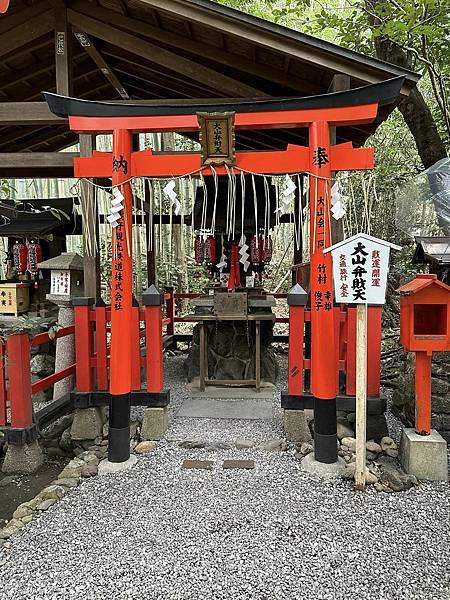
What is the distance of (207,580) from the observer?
2531mm

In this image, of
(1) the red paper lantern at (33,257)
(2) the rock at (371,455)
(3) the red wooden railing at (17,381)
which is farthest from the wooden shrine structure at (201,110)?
(1) the red paper lantern at (33,257)

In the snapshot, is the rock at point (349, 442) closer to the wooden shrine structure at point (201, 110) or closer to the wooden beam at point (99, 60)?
the wooden shrine structure at point (201, 110)

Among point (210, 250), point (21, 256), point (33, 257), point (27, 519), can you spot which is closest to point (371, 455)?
point (27, 519)

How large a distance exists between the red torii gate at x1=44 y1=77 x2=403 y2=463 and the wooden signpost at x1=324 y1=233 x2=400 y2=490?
31 centimetres

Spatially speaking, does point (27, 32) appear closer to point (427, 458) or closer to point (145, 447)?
point (145, 447)

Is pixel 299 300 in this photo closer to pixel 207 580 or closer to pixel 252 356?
pixel 252 356

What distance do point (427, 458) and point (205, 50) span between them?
4613 mm

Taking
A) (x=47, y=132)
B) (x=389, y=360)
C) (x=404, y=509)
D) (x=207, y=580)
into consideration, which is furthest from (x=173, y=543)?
(x=47, y=132)

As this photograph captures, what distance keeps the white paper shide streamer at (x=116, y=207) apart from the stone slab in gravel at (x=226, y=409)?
256 centimetres

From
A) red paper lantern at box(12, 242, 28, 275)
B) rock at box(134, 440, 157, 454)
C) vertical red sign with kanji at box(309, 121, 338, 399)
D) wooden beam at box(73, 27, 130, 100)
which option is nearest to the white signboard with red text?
vertical red sign with kanji at box(309, 121, 338, 399)

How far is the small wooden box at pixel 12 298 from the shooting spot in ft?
21.2

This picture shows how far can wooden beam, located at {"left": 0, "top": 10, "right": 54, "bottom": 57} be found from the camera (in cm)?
495

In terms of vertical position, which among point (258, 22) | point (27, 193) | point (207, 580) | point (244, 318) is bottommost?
point (207, 580)

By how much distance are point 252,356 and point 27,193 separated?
518 inches
